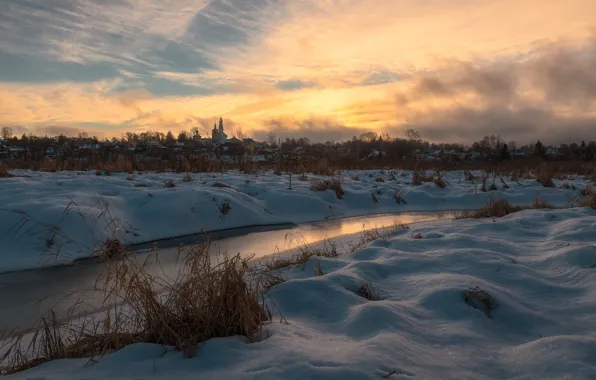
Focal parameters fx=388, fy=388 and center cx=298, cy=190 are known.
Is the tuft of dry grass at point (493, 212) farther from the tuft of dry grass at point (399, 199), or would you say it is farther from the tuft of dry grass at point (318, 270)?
the tuft of dry grass at point (318, 270)

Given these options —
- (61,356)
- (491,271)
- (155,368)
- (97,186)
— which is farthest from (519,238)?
(97,186)

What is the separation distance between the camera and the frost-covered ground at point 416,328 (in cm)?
202

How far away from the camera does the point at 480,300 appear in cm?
299

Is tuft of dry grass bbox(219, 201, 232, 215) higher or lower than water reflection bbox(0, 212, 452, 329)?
higher

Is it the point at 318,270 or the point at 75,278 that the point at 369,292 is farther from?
the point at 75,278

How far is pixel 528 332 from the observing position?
2668mm

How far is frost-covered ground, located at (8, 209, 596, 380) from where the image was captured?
2.02 meters

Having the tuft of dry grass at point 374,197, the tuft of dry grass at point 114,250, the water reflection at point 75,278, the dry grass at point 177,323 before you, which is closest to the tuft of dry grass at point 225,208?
the water reflection at point 75,278

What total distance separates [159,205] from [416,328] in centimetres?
604

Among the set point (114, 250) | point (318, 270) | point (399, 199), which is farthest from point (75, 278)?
point (399, 199)

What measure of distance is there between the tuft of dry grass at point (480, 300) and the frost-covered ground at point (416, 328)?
5 centimetres

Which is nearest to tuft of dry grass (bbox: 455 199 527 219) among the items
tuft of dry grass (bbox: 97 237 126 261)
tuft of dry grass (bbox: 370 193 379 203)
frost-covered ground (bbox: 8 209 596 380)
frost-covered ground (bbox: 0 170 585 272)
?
frost-covered ground (bbox: 8 209 596 380)

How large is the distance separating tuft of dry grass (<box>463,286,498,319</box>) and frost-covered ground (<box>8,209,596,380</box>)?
2.1 inches

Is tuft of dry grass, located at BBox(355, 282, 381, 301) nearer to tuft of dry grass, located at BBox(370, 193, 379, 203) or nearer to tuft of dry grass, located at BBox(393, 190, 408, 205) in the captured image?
tuft of dry grass, located at BBox(370, 193, 379, 203)
